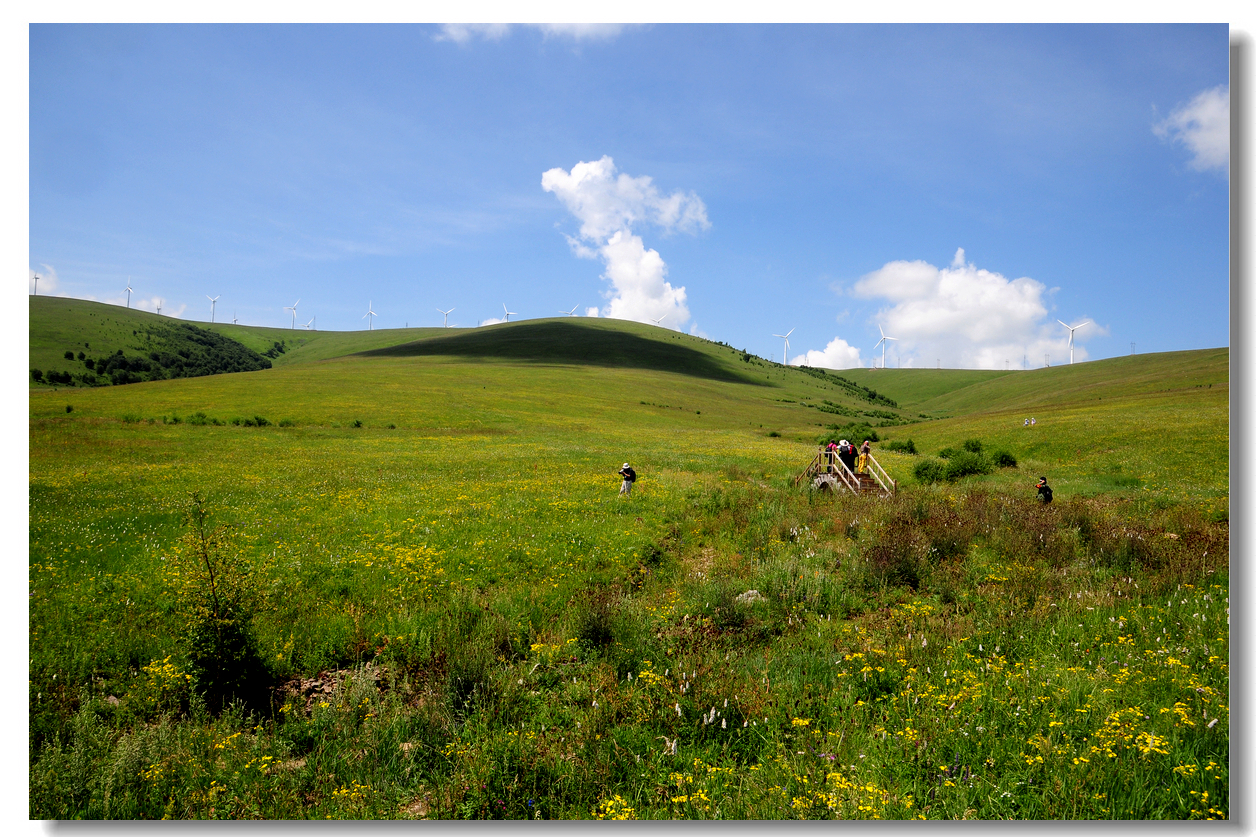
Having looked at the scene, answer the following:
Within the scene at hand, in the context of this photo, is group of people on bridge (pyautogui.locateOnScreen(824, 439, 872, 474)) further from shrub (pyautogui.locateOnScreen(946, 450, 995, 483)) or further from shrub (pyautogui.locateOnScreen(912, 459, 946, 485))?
shrub (pyautogui.locateOnScreen(946, 450, 995, 483))

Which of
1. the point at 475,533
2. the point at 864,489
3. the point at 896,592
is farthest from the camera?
the point at 864,489

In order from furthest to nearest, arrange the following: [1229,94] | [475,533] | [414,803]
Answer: [475,533] → [1229,94] → [414,803]

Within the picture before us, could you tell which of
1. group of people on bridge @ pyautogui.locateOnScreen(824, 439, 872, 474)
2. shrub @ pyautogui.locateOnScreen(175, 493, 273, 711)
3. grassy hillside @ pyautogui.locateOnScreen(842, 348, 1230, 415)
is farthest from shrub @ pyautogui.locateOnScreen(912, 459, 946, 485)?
grassy hillside @ pyautogui.locateOnScreen(842, 348, 1230, 415)

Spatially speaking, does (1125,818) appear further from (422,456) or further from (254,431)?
(254,431)

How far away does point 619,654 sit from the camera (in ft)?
26.0

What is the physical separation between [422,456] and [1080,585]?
105 ft

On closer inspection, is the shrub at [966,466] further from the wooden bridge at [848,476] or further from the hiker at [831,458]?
the hiker at [831,458]

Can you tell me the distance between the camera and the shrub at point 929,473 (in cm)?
3023

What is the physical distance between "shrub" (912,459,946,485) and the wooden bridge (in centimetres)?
859

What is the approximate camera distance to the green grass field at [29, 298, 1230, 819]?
5.11 metres

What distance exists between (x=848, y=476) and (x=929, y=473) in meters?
11.9

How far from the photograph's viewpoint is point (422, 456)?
113ft
